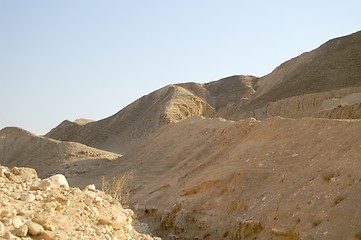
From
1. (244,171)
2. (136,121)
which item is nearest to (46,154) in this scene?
(136,121)

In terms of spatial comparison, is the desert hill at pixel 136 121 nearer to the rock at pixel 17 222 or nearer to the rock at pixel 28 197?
the rock at pixel 28 197

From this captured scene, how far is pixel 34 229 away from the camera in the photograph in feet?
16.4

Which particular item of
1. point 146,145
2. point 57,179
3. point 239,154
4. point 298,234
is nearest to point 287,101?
point 146,145

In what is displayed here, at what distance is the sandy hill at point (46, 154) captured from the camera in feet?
86.6

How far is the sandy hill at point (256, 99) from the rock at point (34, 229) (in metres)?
17.4

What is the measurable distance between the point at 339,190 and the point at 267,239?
4.98 ft

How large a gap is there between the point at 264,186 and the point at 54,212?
6.39 meters

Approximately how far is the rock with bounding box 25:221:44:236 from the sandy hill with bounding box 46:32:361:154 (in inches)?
685

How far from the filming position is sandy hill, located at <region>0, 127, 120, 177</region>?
2641cm

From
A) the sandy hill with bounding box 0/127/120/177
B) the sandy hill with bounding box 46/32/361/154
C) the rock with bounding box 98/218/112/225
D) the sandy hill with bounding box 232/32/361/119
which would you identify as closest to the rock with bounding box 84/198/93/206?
the rock with bounding box 98/218/112/225

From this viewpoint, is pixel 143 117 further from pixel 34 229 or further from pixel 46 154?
pixel 34 229

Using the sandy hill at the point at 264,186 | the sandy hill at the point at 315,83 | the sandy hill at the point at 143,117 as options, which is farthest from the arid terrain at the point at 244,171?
the sandy hill at the point at 143,117

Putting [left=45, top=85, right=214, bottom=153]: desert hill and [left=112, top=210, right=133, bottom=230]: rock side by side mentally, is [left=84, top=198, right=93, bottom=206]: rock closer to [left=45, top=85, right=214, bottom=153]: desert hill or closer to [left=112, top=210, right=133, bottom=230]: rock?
[left=112, top=210, right=133, bottom=230]: rock

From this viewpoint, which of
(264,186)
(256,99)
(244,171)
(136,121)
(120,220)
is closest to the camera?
(120,220)
